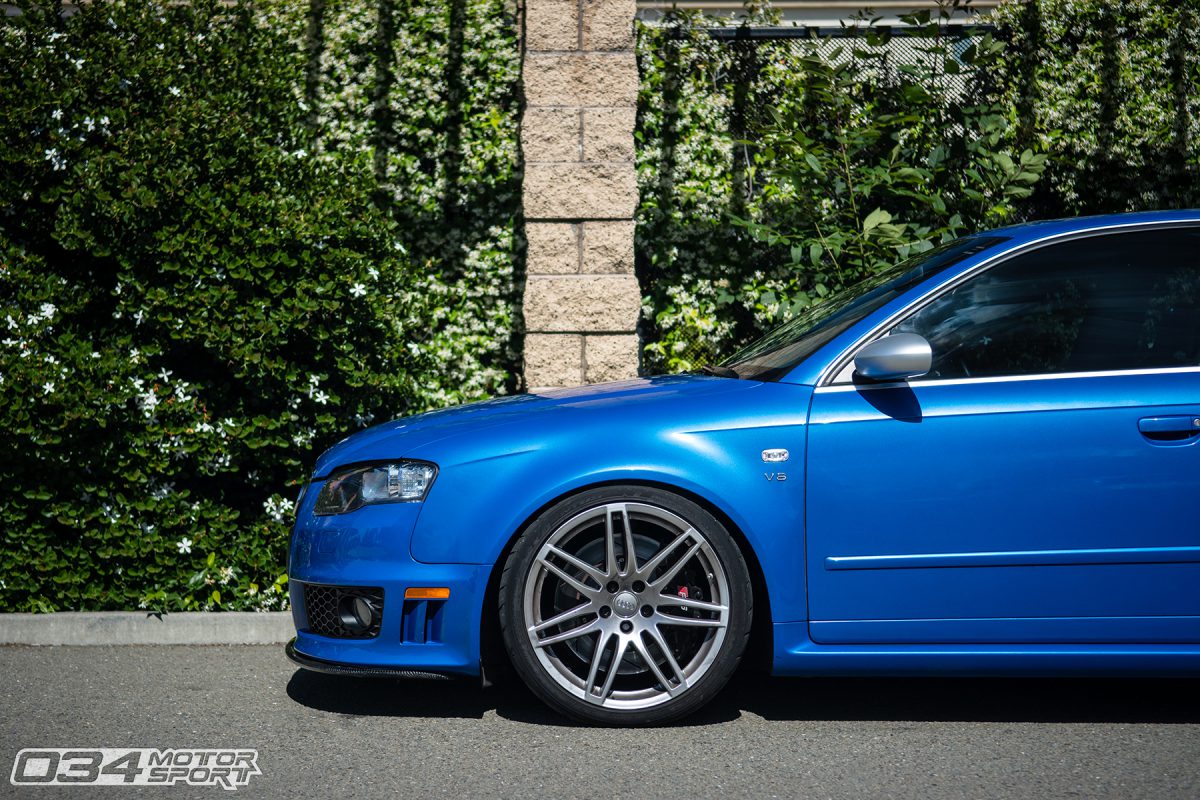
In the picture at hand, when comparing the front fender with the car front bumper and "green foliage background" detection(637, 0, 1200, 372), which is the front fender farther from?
"green foliage background" detection(637, 0, 1200, 372)

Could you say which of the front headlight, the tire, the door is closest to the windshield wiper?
the door

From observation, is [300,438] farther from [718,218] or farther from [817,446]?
[718,218]

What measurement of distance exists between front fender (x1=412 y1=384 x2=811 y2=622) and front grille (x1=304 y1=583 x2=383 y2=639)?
0.79ft

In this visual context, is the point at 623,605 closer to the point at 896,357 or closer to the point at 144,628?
the point at 896,357

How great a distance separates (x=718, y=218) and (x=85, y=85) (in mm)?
3863

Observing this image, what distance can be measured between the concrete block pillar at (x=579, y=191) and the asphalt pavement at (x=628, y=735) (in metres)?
2.65

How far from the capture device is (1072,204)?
24.8 ft

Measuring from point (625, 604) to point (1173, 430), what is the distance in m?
1.78

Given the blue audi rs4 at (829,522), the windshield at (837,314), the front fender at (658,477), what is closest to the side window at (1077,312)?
the blue audi rs4 at (829,522)

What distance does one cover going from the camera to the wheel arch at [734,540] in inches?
142

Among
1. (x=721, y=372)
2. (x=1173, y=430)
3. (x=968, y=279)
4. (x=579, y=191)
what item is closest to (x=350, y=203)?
(x=579, y=191)

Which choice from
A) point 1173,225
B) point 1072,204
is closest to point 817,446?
point 1173,225

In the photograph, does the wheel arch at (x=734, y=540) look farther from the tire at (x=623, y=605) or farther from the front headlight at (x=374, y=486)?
the front headlight at (x=374, y=486)

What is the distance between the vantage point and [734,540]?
3625 mm
